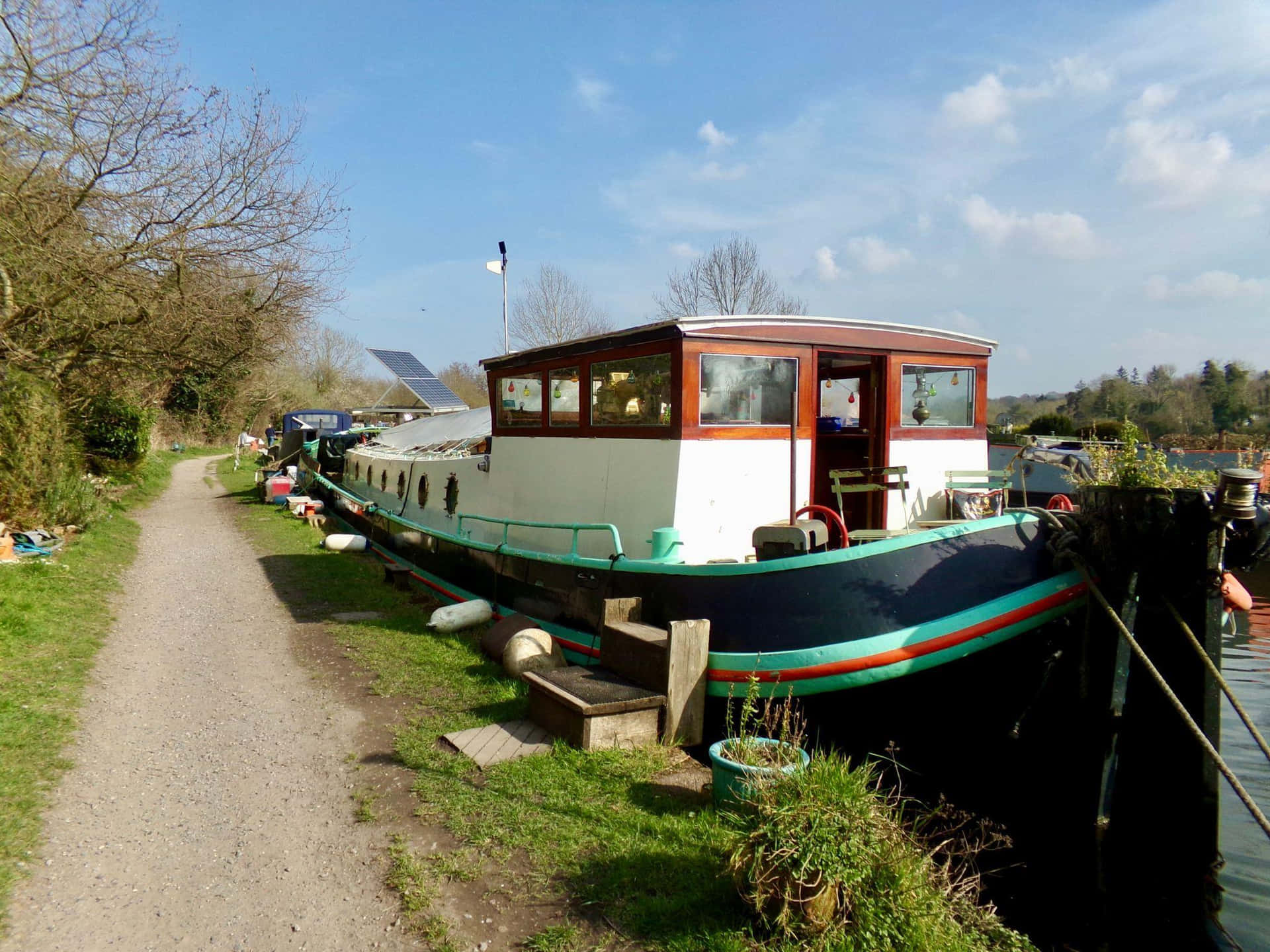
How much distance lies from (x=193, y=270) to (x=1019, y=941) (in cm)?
1366

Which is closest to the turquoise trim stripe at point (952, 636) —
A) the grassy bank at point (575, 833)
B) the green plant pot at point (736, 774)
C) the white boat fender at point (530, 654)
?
the green plant pot at point (736, 774)

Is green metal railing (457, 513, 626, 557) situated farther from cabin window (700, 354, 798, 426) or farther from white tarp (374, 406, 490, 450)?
white tarp (374, 406, 490, 450)

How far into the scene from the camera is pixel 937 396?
6.64 meters

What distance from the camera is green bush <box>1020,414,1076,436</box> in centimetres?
2633

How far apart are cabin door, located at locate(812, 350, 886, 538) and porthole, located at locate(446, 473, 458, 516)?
4.45m

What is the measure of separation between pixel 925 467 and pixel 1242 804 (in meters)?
3.54

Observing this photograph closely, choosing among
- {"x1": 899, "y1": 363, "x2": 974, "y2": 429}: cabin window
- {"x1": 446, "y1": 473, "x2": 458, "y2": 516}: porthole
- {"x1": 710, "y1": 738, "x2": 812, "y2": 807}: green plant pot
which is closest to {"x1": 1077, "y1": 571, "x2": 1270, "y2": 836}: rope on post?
{"x1": 710, "y1": 738, "x2": 812, "y2": 807}: green plant pot

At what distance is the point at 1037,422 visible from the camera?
28438 millimetres

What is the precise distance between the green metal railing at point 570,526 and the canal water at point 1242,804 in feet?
14.2

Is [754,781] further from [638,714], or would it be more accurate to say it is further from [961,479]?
[961,479]

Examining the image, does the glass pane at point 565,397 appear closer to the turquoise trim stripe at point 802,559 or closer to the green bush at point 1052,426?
the turquoise trim stripe at point 802,559

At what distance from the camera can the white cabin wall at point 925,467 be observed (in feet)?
21.1

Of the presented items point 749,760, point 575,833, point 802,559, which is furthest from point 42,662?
point 802,559

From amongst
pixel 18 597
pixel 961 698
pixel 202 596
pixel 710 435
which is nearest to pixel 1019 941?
pixel 961 698
